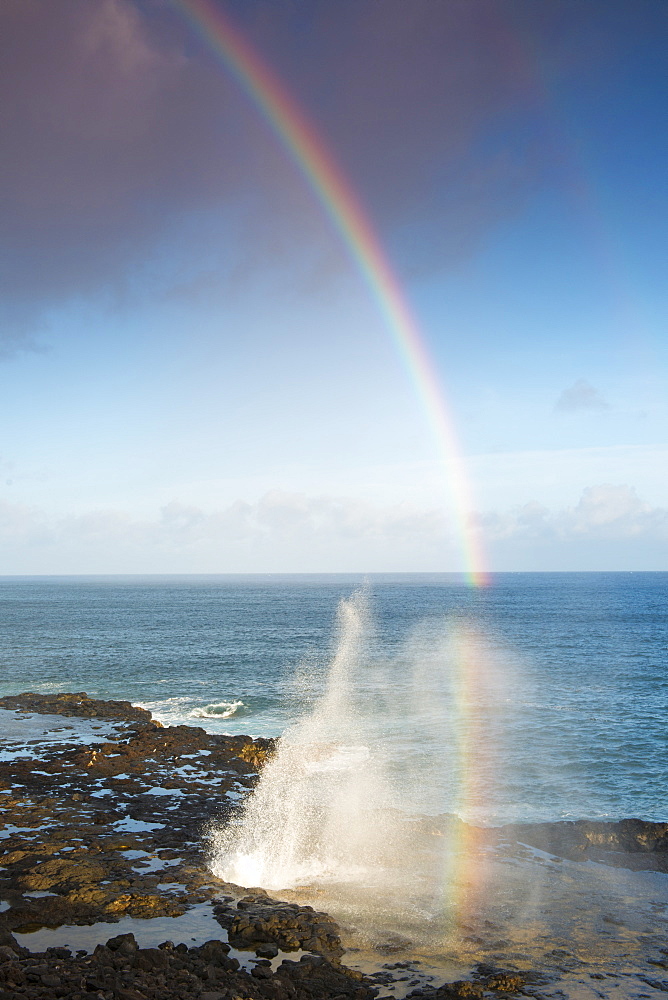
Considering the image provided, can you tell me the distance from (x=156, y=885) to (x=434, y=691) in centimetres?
4063

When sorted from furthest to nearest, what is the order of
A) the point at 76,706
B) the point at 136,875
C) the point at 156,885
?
the point at 76,706, the point at 136,875, the point at 156,885

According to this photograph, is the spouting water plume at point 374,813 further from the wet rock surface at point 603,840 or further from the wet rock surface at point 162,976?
the wet rock surface at point 162,976

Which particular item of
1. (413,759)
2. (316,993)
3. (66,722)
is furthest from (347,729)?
(316,993)

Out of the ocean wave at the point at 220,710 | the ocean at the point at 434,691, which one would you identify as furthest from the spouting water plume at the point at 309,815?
the ocean wave at the point at 220,710

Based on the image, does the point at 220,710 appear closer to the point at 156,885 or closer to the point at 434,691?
the point at 434,691

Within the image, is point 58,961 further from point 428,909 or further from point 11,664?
point 11,664

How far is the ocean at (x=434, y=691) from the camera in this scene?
113 ft

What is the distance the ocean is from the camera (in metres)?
34.3

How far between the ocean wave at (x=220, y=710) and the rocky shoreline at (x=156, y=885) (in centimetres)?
1094

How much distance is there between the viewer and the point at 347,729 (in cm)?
4569

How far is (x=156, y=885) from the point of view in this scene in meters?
20.8

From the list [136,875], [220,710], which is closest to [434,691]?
[220,710]

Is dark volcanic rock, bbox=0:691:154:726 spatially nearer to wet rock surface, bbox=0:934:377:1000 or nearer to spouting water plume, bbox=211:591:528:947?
spouting water plume, bbox=211:591:528:947

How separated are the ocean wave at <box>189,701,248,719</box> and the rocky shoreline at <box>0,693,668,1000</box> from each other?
10.9 meters
